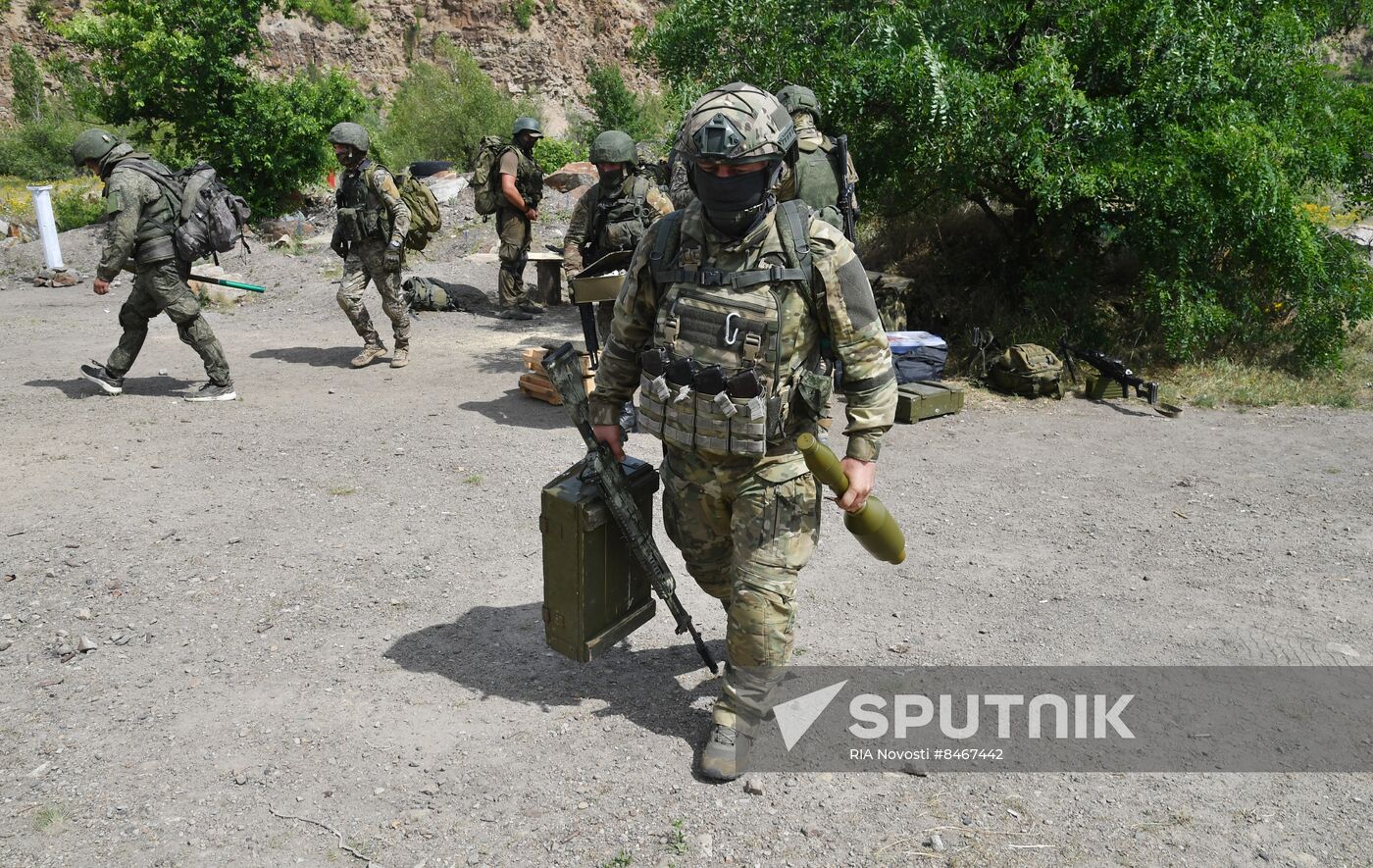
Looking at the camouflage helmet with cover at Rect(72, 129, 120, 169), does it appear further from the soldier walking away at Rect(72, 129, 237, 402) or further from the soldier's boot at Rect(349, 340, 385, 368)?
the soldier's boot at Rect(349, 340, 385, 368)

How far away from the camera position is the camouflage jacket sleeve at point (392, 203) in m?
7.32

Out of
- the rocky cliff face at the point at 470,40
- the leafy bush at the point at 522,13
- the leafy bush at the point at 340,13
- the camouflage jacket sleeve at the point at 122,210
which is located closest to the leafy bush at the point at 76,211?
the camouflage jacket sleeve at the point at 122,210

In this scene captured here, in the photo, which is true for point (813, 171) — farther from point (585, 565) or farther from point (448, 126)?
point (448, 126)

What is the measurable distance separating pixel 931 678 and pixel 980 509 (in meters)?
1.82

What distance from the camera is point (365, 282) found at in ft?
25.7

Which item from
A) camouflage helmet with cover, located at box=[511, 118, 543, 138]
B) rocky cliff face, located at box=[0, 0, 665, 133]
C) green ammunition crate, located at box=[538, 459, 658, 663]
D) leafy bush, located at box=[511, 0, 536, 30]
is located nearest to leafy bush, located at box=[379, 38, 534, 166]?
camouflage helmet with cover, located at box=[511, 118, 543, 138]

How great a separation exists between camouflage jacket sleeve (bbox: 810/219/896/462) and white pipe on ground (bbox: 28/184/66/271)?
11.3 m

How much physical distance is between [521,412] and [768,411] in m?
4.16

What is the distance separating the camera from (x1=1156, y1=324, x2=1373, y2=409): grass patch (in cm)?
718

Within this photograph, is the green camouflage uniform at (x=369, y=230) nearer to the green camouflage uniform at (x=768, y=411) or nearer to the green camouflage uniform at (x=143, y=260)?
the green camouflage uniform at (x=143, y=260)

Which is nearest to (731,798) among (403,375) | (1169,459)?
(1169,459)

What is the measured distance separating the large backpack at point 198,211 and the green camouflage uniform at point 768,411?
460cm

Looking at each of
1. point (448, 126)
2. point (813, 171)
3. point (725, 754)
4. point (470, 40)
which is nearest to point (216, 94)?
point (448, 126)

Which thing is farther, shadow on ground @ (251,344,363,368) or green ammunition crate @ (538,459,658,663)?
shadow on ground @ (251,344,363,368)
